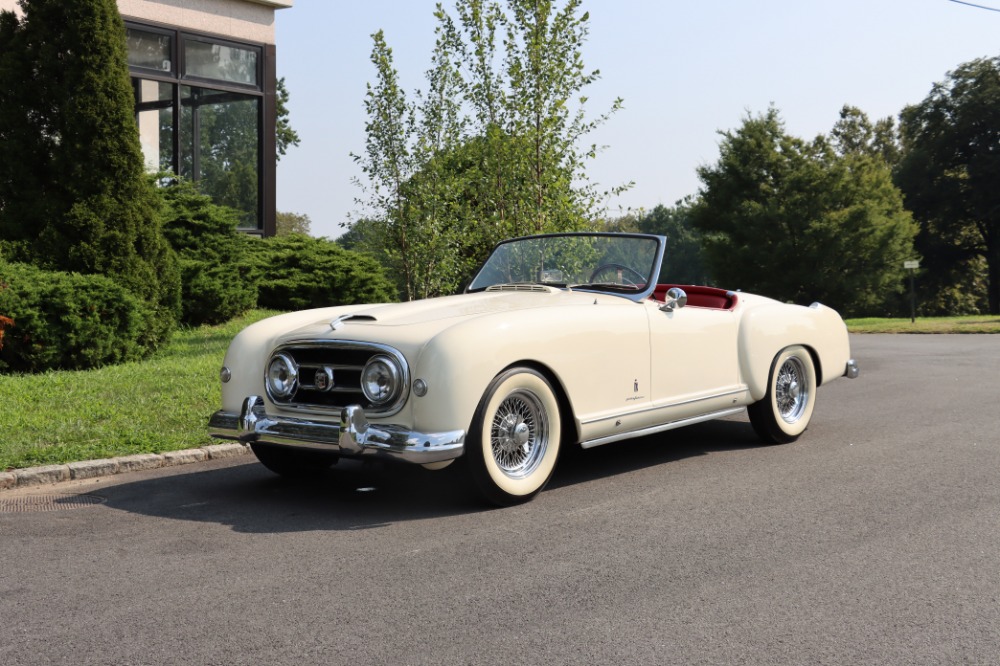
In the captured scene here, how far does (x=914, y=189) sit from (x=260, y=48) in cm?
4579

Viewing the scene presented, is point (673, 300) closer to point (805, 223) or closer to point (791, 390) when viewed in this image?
point (791, 390)

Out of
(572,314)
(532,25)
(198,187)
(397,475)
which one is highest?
(532,25)

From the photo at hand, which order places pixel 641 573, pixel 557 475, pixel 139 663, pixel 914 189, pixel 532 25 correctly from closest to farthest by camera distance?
pixel 139 663, pixel 641 573, pixel 557 475, pixel 532 25, pixel 914 189

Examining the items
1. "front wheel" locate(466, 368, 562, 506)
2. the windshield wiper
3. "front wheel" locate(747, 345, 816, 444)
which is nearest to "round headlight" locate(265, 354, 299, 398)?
"front wheel" locate(466, 368, 562, 506)

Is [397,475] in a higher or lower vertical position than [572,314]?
lower

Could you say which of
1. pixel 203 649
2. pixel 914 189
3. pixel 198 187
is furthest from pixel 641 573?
pixel 914 189

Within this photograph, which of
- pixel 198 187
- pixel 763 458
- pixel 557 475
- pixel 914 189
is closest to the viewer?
pixel 557 475

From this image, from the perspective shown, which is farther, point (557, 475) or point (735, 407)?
point (735, 407)

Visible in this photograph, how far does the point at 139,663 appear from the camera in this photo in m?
3.48

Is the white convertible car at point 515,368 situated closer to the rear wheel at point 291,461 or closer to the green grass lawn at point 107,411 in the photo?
the rear wheel at point 291,461

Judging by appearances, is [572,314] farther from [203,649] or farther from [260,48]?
[260,48]

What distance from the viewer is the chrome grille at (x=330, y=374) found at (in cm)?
575

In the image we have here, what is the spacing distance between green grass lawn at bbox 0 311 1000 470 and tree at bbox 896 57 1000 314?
51.3 meters

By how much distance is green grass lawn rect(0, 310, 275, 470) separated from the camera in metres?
7.34
